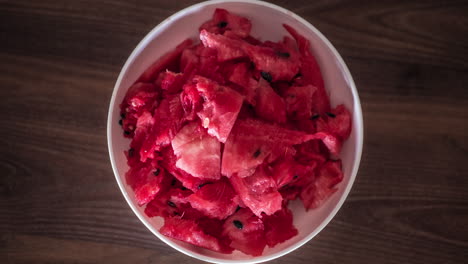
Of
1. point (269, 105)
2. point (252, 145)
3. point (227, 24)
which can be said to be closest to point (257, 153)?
point (252, 145)

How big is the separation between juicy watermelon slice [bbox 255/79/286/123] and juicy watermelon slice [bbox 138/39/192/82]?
25cm

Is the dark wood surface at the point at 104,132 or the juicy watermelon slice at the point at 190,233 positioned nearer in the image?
the juicy watermelon slice at the point at 190,233

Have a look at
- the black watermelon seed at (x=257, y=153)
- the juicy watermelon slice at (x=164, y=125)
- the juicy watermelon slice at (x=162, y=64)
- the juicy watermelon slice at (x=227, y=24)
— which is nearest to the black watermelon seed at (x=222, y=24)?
the juicy watermelon slice at (x=227, y=24)

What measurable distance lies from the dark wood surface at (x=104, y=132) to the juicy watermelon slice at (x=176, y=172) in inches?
12.7

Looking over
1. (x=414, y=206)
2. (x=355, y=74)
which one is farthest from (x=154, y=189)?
(x=414, y=206)

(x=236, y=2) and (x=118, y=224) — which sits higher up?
(x=236, y=2)

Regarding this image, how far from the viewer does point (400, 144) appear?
1330 mm

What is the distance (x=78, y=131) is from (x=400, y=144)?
1046mm

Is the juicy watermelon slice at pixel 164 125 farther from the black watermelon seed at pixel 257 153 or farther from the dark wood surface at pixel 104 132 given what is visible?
the dark wood surface at pixel 104 132

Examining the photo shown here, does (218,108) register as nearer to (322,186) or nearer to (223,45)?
(223,45)

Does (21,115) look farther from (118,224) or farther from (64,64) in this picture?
(118,224)

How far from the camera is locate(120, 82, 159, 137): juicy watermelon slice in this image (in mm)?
1073

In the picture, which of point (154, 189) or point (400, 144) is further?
point (400, 144)

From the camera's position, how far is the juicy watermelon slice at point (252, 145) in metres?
1.02
